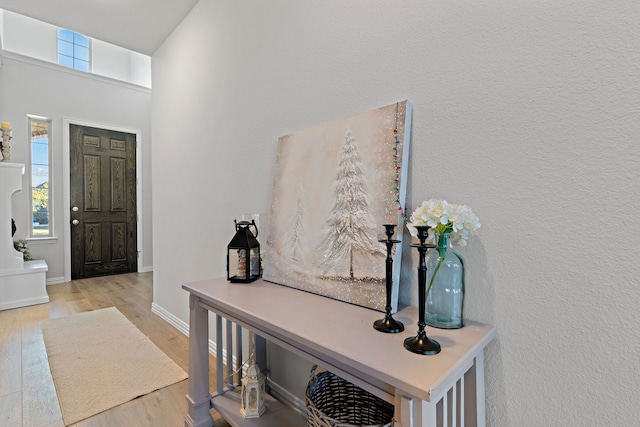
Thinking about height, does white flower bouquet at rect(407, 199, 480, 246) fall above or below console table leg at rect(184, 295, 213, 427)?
above

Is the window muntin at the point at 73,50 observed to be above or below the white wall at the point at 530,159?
above

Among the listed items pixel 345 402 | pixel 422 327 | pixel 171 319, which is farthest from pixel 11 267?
pixel 422 327

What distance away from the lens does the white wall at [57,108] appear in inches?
151

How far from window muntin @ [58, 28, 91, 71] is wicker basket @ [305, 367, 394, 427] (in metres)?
5.41

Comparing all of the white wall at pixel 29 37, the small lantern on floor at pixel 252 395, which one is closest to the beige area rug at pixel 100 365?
the small lantern on floor at pixel 252 395

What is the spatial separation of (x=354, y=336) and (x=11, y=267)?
410 centimetres

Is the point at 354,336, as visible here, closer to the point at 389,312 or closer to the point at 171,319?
the point at 389,312

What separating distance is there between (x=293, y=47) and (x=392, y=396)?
1547 mm

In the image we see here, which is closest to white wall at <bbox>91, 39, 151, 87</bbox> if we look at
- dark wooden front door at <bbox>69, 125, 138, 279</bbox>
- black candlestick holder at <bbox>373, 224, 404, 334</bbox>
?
dark wooden front door at <bbox>69, 125, 138, 279</bbox>

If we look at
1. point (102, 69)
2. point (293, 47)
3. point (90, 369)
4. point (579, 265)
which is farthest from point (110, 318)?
point (102, 69)

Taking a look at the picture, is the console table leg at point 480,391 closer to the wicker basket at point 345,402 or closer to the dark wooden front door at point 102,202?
the wicker basket at point 345,402

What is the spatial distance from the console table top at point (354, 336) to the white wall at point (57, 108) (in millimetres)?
4224

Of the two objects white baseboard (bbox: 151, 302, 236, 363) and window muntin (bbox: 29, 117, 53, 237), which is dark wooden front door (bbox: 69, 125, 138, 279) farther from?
white baseboard (bbox: 151, 302, 236, 363)

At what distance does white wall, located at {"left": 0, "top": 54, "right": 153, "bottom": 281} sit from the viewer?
3.84m
